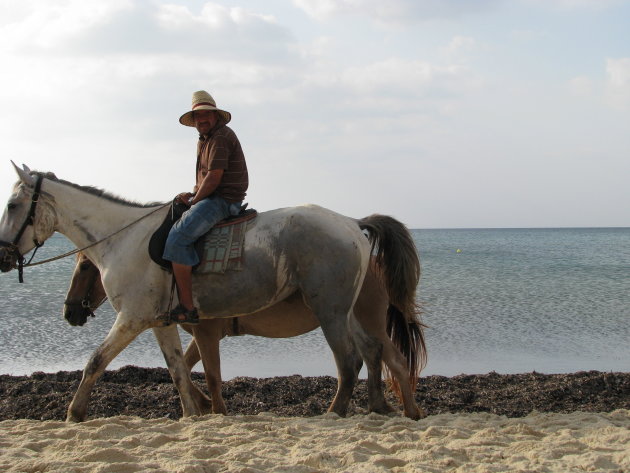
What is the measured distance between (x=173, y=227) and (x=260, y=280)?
827mm

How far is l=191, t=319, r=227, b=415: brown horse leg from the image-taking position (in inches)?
250

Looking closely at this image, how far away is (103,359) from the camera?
5.55 m

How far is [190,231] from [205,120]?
1.02 metres

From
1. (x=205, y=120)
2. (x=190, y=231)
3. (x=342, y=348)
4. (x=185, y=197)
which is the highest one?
(x=205, y=120)

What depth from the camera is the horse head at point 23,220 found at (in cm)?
575

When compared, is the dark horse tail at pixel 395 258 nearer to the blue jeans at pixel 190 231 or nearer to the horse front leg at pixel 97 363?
the blue jeans at pixel 190 231

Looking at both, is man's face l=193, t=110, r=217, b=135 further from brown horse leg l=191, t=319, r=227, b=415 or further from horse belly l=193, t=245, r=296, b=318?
brown horse leg l=191, t=319, r=227, b=415

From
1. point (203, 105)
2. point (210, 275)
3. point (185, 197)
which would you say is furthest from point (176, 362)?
point (203, 105)

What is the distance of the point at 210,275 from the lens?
5.72m

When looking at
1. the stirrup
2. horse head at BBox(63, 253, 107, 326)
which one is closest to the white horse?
the stirrup

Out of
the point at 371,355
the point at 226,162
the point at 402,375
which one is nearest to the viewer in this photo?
the point at 226,162

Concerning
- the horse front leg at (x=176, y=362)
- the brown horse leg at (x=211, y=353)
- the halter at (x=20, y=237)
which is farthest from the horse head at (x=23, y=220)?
the brown horse leg at (x=211, y=353)

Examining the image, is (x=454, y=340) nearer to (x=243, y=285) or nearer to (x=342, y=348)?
(x=342, y=348)

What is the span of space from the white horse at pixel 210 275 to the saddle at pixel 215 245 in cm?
8
